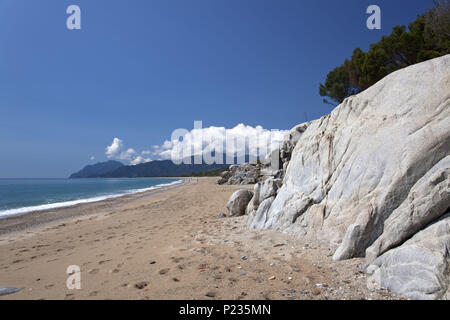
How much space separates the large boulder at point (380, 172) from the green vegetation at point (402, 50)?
32.8 ft

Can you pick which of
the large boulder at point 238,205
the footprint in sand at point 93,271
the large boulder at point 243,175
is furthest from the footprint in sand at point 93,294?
the large boulder at point 243,175

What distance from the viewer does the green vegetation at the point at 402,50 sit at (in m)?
12.6

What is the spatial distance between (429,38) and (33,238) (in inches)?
974

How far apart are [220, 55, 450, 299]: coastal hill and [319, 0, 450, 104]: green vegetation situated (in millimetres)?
10129

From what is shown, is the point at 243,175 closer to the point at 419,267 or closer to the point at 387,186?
the point at 387,186

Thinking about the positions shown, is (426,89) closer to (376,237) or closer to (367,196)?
(367,196)

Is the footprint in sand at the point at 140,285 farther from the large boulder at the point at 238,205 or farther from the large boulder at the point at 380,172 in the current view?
the large boulder at the point at 238,205

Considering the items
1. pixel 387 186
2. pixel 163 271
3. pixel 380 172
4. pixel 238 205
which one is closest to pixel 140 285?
pixel 163 271

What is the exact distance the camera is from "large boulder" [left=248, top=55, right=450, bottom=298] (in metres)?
4.33

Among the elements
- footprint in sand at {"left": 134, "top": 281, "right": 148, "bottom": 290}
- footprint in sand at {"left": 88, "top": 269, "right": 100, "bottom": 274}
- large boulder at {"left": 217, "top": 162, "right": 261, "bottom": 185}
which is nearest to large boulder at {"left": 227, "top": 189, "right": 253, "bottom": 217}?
footprint in sand at {"left": 88, "top": 269, "right": 100, "bottom": 274}

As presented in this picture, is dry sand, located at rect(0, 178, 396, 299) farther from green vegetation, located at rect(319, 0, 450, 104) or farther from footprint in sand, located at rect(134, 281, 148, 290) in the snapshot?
green vegetation, located at rect(319, 0, 450, 104)

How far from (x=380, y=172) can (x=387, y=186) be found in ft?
1.48

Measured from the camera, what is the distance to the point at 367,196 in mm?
5367

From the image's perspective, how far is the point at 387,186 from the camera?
195 inches
